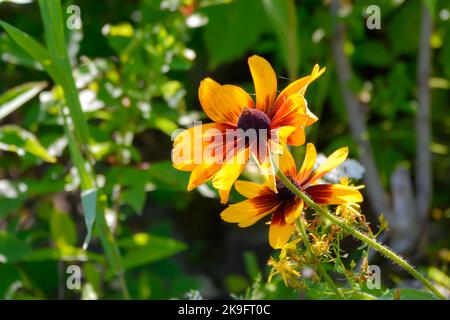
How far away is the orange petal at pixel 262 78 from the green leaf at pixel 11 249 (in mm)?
712

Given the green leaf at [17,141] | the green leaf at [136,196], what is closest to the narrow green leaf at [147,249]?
the green leaf at [136,196]

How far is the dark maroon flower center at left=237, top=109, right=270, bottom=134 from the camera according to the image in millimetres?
826

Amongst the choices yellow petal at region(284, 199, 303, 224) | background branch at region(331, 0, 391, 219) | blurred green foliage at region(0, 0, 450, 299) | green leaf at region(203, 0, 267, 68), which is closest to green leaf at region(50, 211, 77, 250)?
blurred green foliage at region(0, 0, 450, 299)

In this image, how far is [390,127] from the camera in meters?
1.94

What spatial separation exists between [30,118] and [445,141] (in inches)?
46.5

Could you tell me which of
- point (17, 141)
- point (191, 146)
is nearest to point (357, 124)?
point (17, 141)

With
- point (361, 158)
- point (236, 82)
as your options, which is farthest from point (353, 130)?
point (236, 82)

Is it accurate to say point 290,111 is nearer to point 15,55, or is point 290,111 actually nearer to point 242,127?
point 242,127

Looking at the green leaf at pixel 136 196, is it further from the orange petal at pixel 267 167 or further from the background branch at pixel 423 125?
the background branch at pixel 423 125

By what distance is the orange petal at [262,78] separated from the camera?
2.78ft

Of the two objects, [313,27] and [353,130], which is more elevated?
[313,27]

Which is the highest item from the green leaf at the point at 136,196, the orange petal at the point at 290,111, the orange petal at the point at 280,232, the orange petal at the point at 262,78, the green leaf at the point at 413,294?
the green leaf at the point at 136,196

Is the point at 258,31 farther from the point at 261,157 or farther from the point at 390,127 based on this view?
the point at 261,157

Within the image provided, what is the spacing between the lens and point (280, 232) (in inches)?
33.2
